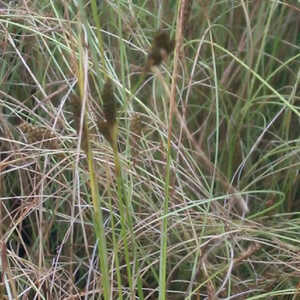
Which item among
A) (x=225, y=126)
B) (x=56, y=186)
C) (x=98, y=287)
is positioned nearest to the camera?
(x=98, y=287)

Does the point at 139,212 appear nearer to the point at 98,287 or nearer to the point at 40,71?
the point at 98,287

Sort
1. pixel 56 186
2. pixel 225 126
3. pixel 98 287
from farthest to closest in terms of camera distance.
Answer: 1. pixel 225 126
2. pixel 56 186
3. pixel 98 287

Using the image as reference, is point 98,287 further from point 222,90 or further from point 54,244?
point 222,90

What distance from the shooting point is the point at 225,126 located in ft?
4.02

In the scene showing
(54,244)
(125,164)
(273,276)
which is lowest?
(54,244)

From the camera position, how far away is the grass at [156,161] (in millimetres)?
953

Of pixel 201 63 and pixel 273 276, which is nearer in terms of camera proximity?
pixel 273 276

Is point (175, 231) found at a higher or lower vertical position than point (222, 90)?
lower

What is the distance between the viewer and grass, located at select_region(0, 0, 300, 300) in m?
0.95

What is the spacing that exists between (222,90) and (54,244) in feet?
1.21

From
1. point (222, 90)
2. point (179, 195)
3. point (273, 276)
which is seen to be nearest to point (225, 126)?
point (222, 90)

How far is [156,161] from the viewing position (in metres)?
0.99

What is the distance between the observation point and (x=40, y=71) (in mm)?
1192

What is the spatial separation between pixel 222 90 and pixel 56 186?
0.31 m
